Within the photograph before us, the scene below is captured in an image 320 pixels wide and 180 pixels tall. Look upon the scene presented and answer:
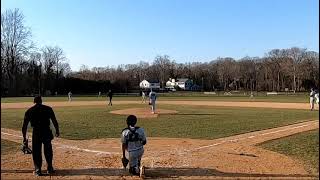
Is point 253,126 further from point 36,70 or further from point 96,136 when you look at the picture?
point 36,70

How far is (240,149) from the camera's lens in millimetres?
13609

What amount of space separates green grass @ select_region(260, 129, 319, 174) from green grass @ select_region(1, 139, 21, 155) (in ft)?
25.6

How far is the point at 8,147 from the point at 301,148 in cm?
911

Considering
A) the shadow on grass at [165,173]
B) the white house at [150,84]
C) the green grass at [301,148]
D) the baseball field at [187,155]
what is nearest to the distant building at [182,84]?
the white house at [150,84]

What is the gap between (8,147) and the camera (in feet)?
46.9

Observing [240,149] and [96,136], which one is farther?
[96,136]

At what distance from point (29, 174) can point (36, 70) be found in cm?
8815

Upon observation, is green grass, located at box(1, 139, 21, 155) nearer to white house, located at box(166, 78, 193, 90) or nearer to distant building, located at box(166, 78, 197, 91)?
distant building, located at box(166, 78, 197, 91)

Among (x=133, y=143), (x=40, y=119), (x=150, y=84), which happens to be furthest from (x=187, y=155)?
(x=150, y=84)

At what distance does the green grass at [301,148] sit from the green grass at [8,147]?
25.6 ft

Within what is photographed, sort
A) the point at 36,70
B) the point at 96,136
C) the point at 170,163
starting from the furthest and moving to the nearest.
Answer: the point at 36,70, the point at 96,136, the point at 170,163

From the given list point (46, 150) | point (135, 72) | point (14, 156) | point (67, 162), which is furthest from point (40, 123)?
point (135, 72)

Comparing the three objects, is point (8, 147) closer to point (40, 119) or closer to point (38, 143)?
point (38, 143)

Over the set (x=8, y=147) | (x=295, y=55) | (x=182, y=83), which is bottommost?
(x=8, y=147)
